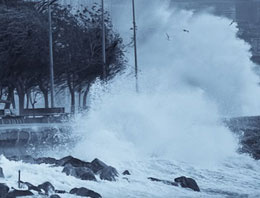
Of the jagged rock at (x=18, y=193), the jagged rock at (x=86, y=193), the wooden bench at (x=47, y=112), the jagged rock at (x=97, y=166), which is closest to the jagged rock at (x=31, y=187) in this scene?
the jagged rock at (x=18, y=193)

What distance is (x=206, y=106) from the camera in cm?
3169

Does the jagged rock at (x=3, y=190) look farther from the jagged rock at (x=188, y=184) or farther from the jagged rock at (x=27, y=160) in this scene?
the jagged rock at (x=188, y=184)

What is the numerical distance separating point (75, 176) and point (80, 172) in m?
0.25

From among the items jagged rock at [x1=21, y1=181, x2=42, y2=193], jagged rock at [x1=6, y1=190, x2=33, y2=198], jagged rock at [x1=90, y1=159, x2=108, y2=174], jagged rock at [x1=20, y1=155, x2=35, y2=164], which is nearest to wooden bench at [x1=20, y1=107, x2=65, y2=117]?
jagged rock at [x1=20, y1=155, x2=35, y2=164]

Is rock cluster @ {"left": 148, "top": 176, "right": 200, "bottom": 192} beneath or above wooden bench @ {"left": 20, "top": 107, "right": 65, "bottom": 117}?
beneath

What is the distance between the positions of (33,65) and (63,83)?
301 inches

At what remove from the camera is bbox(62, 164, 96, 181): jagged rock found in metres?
17.1

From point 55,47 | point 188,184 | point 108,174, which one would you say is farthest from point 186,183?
point 55,47

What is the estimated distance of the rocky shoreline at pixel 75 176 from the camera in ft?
47.6

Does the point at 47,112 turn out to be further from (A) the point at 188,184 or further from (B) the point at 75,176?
(A) the point at 188,184

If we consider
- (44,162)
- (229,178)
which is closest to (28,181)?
(44,162)

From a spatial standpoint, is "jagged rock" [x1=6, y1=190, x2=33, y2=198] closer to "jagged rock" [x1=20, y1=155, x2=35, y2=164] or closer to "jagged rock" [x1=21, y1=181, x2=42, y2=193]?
"jagged rock" [x1=21, y1=181, x2=42, y2=193]

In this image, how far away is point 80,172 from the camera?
17406 mm

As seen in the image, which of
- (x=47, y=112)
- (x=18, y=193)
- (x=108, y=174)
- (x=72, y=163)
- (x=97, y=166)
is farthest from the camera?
(x=47, y=112)
